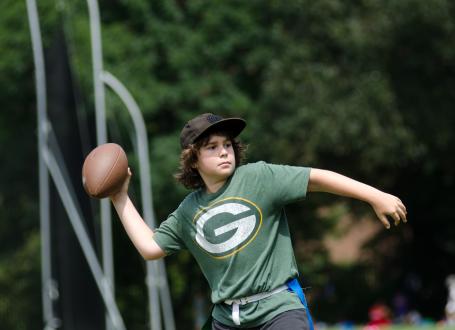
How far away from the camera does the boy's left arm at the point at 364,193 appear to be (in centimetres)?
446

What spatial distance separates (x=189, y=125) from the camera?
479 cm

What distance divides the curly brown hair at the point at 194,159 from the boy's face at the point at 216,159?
20 millimetres

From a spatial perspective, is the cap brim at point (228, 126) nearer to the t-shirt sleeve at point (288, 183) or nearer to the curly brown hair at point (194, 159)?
the curly brown hair at point (194, 159)

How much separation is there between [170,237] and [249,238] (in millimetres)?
449

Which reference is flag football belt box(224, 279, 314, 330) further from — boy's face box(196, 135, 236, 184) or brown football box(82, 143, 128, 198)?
brown football box(82, 143, 128, 198)

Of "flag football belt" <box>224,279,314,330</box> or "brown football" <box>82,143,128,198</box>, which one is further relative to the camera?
"brown football" <box>82,143,128,198</box>

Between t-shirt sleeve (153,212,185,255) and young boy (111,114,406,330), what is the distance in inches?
2.7

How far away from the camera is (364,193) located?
450cm

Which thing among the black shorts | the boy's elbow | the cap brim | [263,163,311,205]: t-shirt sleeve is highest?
the cap brim

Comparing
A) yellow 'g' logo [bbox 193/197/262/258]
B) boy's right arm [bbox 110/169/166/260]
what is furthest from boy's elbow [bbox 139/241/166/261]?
yellow 'g' logo [bbox 193/197/262/258]

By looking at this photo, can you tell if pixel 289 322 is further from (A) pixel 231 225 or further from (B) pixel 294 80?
(B) pixel 294 80

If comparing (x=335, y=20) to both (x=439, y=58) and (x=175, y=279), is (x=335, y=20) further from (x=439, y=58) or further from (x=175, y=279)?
(x=175, y=279)

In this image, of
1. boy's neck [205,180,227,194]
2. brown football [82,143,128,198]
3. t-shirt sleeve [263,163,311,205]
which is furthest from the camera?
brown football [82,143,128,198]

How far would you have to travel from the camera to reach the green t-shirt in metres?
4.62
